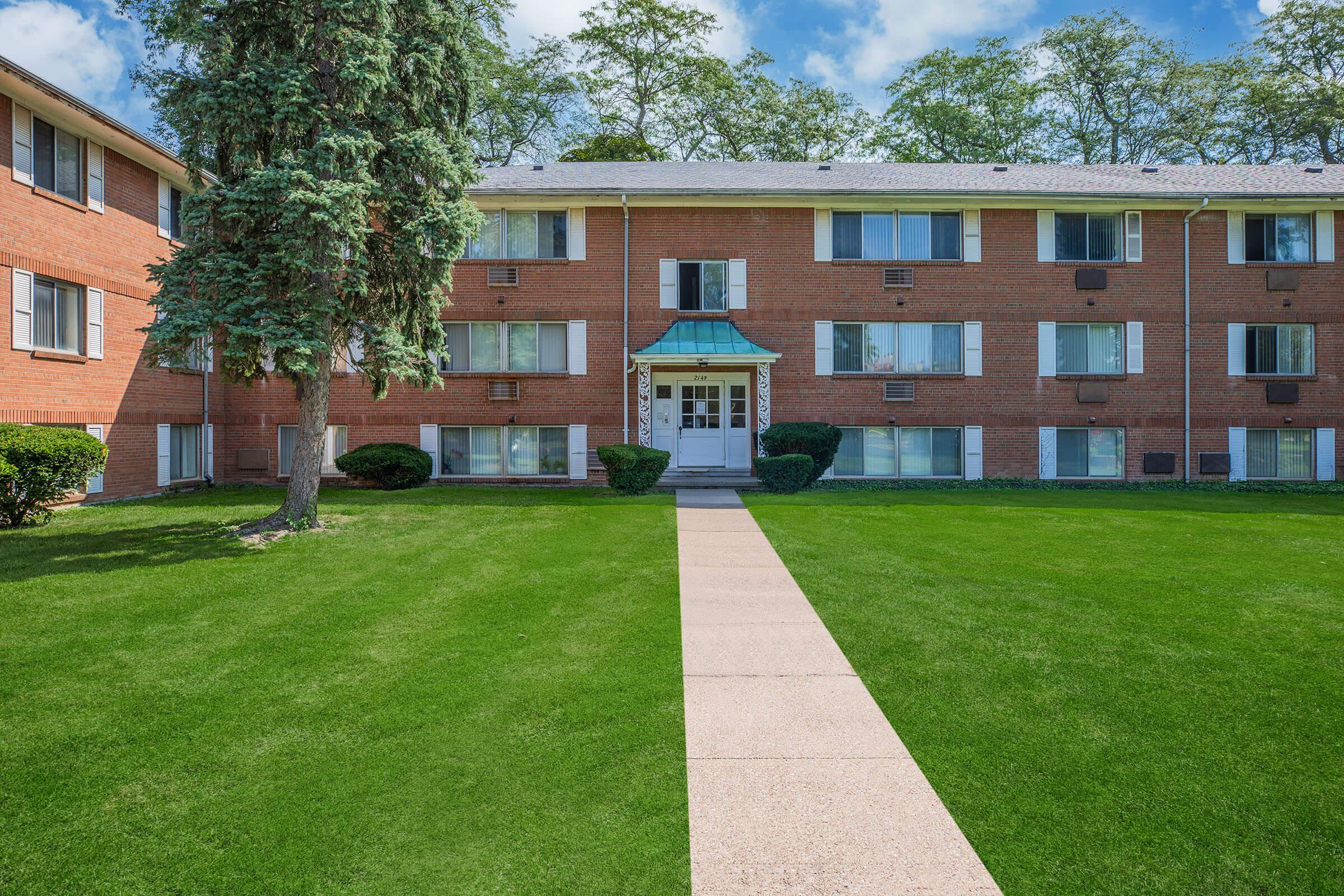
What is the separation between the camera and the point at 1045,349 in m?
16.6

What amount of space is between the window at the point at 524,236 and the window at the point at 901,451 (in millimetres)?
8342

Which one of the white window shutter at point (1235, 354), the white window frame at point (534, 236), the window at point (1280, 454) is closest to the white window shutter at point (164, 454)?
the white window frame at point (534, 236)

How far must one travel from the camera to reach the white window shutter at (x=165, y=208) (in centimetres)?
1455

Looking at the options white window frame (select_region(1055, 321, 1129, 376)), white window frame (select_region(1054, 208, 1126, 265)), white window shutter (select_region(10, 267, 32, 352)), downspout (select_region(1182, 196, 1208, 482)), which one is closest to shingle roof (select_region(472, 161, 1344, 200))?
white window frame (select_region(1054, 208, 1126, 265))

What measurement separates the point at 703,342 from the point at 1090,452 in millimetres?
9828

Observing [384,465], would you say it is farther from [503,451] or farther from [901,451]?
[901,451]

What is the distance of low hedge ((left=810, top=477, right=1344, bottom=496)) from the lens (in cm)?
1510

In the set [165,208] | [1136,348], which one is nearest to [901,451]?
[1136,348]

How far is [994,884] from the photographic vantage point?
101 inches

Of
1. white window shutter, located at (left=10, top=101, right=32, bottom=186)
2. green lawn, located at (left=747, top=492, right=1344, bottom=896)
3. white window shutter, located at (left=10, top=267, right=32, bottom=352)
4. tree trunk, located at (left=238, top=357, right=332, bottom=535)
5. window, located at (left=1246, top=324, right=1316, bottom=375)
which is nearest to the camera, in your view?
green lawn, located at (left=747, top=492, right=1344, bottom=896)

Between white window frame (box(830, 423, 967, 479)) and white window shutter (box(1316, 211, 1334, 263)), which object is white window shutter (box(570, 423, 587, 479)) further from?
white window shutter (box(1316, 211, 1334, 263))

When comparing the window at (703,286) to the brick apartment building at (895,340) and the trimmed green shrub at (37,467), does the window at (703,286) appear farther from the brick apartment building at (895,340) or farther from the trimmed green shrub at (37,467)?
the trimmed green shrub at (37,467)

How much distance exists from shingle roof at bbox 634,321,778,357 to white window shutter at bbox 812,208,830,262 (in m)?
2.70

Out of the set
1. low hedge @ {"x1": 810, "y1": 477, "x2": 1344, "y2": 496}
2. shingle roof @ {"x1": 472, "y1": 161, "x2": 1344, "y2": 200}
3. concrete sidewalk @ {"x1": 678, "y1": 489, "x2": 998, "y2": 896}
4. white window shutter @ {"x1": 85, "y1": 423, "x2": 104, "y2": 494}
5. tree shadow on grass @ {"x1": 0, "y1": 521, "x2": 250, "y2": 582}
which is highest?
shingle roof @ {"x1": 472, "y1": 161, "x2": 1344, "y2": 200}
